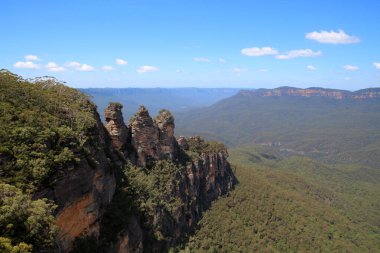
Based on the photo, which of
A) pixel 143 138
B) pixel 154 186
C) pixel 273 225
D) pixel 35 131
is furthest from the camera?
pixel 273 225

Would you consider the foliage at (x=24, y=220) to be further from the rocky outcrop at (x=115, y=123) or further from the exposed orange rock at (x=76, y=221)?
the rocky outcrop at (x=115, y=123)

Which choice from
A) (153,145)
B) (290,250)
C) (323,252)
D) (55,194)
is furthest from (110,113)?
(323,252)

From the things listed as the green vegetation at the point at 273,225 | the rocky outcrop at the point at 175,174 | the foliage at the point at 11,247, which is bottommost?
the green vegetation at the point at 273,225

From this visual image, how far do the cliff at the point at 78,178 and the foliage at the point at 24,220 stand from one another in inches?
1.6

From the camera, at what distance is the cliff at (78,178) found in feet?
50.3

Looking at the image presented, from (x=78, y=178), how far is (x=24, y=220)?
210 inches

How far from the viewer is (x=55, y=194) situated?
56.9 ft

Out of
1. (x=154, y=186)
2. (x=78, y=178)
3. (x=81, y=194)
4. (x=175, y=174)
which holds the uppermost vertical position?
(x=78, y=178)

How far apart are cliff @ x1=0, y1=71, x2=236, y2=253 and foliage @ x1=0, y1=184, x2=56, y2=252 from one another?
1.6 inches

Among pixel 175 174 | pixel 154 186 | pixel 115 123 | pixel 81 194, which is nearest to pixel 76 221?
pixel 81 194

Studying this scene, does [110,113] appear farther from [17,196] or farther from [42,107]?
[17,196]

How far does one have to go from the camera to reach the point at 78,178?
19.3m

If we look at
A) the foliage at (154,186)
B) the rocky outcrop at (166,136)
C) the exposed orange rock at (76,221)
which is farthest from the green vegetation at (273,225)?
the exposed orange rock at (76,221)

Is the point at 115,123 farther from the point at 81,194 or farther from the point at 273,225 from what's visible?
the point at 273,225
